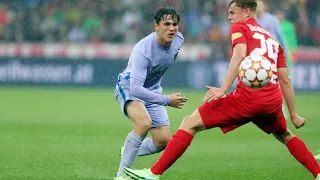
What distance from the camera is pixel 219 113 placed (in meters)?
7.30

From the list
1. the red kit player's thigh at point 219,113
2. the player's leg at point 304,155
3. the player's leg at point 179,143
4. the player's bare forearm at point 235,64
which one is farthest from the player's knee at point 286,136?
the player's bare forearm at point 235,64

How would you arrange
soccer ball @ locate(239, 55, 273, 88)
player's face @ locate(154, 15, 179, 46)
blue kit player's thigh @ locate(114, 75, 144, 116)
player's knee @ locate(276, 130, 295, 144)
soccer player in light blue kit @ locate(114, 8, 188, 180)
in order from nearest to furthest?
soccer ball @ locate(239, 55, 273, 88) < player's knee @ locate(276, 130, 295, 144) < soccer player in light blue kit @ locate(114, 8, 188, 180) < player's face @ locate(154, 15, 179, 46) < blue kit player's thigh @ locate(114, 75, 144, 116)

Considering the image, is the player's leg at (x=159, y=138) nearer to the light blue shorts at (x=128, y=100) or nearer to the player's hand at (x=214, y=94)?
the light blue shorts at (x=128, y=100)

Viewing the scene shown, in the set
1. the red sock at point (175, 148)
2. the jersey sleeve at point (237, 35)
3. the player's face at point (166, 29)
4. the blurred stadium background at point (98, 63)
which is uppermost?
the jersey sleeve at point (237, 35)

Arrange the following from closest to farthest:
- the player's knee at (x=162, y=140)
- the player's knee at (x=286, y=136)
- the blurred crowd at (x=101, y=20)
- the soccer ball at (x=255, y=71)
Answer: the soccer ball at (x=255, y=71)
the player's knee at (x=286, y=136)
the player's knee at (x=162, y=140)
the blurred crowd at (x=101, y=20)

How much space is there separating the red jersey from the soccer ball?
0.45 feet

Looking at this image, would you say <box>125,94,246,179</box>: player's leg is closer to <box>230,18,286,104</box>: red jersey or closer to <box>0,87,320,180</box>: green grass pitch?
<box>230,18,286,104</box>: red jersey

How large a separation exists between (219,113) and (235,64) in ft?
1.81

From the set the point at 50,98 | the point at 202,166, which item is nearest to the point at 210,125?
the point at 202,166

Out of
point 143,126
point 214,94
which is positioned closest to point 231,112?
point 214,94

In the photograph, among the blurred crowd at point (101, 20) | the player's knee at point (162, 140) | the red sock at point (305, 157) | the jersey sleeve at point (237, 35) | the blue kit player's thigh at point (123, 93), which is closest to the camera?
the jersey sleeve at point (237, 35)

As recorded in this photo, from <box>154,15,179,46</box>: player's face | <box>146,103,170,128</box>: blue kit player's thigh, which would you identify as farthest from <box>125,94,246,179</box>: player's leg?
<box>146,103,170,128</box>: blue kit player's thigh

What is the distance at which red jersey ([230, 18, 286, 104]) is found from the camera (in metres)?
7.20

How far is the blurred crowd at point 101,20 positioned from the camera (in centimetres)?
2672
